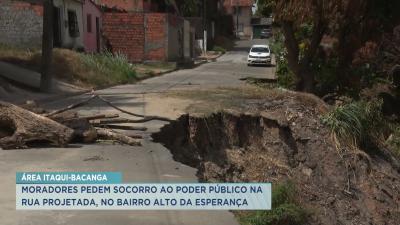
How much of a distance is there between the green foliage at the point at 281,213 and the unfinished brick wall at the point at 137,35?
28.3m

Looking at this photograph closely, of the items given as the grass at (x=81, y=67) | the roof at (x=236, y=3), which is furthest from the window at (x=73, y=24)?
the roof at (x=236, y=3)

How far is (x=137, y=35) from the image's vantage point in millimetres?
35531

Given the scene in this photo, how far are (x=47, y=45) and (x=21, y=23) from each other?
10.4 m

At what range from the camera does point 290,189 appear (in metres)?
7.73

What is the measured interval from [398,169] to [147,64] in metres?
23.7

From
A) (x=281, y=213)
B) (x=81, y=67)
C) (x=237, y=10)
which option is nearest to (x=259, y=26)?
(x=237, y=10)

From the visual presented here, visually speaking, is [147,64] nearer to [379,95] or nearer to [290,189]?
[379,95]

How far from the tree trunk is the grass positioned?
10.5m

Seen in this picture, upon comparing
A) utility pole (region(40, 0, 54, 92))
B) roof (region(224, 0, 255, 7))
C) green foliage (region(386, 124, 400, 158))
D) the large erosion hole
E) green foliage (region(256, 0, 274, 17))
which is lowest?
green foliage (region(386, 124, 400, 158))

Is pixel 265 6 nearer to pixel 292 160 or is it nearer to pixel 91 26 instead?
pixel 292 160

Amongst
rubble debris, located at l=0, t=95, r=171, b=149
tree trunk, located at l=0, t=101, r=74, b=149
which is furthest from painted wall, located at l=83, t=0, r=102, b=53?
tree trunk, located at l=0, t=101, r=74, b=149

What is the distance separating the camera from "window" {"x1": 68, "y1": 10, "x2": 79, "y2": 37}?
28688 mm

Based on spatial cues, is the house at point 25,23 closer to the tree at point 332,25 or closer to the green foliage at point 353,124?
the tree at point 332,25

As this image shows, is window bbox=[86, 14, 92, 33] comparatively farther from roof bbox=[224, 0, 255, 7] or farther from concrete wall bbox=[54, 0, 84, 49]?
roof bbox=[224, 0, 255, 7]
